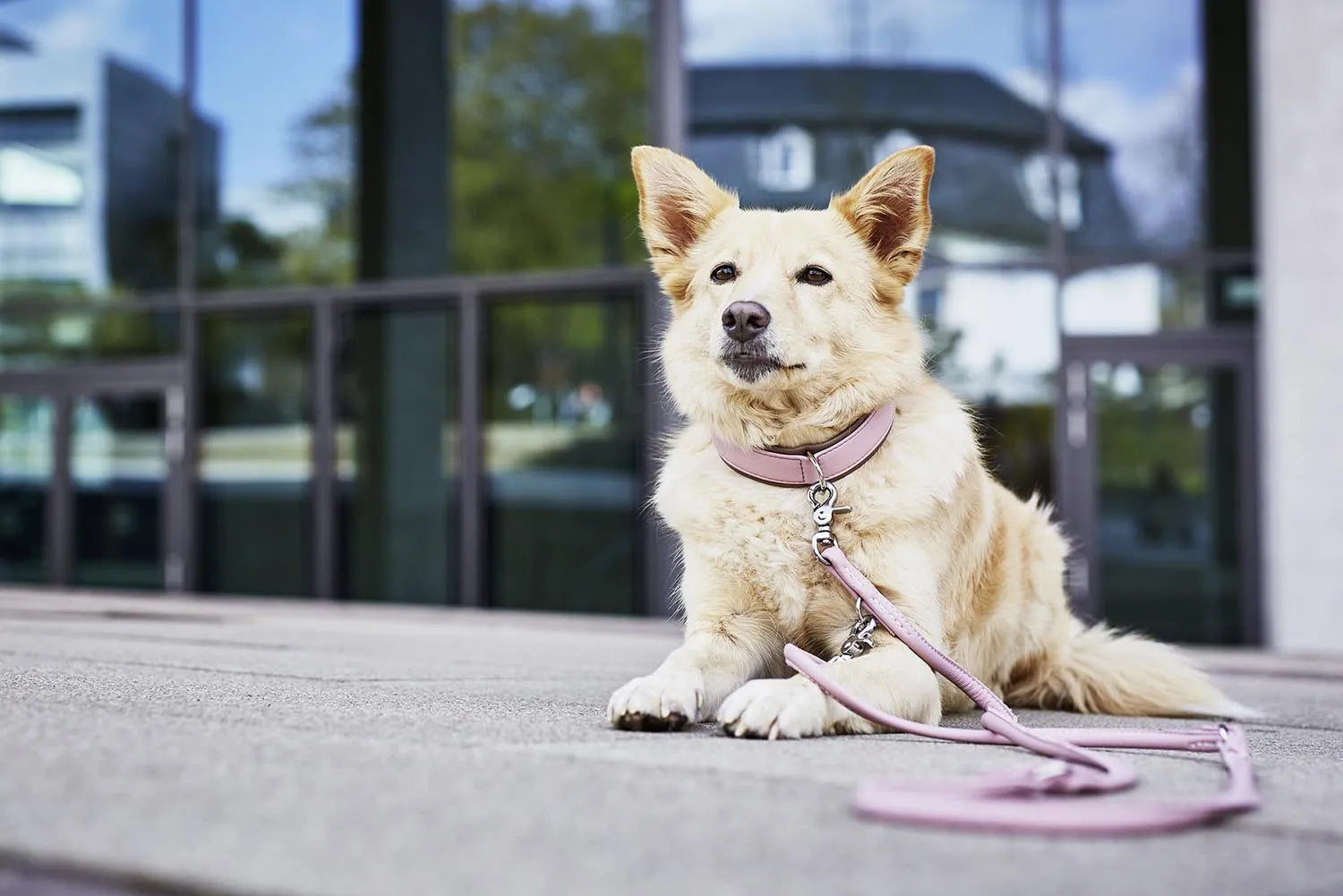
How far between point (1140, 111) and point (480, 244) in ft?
17.9

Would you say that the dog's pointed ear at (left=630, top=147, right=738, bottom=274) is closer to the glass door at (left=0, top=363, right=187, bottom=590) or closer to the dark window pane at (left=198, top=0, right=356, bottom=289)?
the dark window pane at (left=198, top=0, right=356, bottom=289)

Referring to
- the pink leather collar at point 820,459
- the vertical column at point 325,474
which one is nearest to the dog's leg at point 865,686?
the pink leather collar at point 820,459

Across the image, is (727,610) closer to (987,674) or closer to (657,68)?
(987,674)

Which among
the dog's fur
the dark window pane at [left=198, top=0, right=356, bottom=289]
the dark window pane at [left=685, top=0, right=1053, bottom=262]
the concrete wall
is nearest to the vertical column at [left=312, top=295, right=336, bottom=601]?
the dark window pane at [left=198, top=0, right=356, bottom=289]

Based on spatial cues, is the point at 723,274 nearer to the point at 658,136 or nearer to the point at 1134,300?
the point at 1134,300

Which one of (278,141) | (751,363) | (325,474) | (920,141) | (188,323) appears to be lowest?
(325,474)

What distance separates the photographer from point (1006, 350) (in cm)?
890

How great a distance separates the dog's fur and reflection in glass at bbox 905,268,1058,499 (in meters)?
5.21

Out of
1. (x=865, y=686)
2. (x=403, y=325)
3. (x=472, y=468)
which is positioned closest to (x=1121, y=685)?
(x=865, y=686)

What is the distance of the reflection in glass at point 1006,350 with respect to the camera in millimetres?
8797

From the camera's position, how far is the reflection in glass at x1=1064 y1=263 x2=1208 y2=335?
876 centimetres

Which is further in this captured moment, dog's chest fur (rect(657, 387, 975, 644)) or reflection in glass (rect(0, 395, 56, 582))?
reflection in glass (rect(0, 395, 56, 582))

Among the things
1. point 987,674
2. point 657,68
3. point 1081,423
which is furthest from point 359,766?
point 657,68

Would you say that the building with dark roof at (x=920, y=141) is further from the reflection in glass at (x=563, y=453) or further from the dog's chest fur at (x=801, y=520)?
the dog's chest fur at (x=801, y=520)
